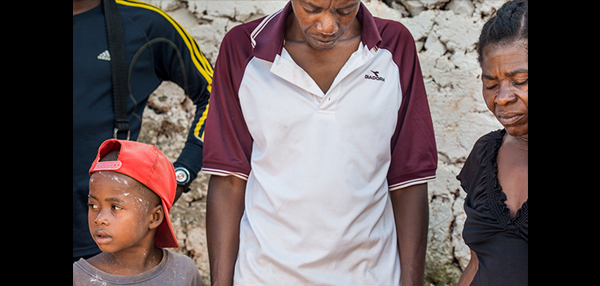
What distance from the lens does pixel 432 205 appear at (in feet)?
9.51

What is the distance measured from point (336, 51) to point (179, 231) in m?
1.70

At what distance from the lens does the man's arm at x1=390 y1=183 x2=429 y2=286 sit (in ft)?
6.24

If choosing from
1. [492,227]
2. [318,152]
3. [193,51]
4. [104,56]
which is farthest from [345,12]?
[104,56]

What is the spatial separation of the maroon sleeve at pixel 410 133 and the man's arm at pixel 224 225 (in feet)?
1.91

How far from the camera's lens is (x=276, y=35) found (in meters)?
1.90

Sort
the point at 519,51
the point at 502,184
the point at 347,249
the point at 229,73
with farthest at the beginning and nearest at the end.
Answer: the point at 229,73 → the point at 347,249 → the point at 502,184 → the point at 519,51

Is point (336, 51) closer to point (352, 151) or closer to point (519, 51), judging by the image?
point (352, 151)

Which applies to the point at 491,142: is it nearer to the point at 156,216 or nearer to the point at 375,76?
the point at 375,76

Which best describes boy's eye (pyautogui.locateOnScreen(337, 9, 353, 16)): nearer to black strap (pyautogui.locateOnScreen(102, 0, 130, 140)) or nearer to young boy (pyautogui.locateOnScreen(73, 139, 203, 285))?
young boy (pyautogui.locateOnScreen(73, 139, 203, 285))

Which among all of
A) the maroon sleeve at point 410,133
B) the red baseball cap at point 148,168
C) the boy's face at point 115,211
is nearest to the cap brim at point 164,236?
the red baseball cap at point 148,168

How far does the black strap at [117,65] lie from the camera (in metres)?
2.24

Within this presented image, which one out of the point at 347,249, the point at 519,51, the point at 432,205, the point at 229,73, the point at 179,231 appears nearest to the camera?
the point at 519,51

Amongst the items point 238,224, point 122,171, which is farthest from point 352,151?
point 122,171

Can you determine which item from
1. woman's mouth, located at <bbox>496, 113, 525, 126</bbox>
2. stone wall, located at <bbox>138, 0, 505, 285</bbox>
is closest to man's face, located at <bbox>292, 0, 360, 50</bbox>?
woman's mouth, located at <bbox>496, 113, 525, 126</bbox>
